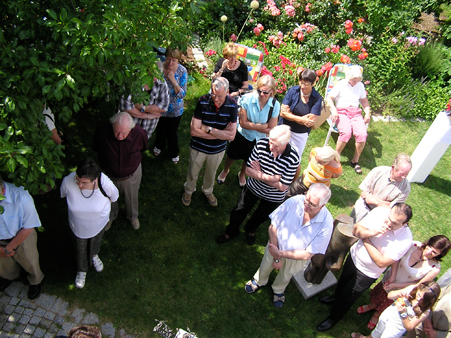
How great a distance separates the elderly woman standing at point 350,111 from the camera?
21.7ft

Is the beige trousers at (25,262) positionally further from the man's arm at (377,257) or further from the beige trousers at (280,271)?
the man's arm at (377,257)

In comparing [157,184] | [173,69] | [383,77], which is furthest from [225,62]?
[383,77]

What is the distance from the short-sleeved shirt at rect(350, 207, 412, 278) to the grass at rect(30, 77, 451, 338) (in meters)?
1.10

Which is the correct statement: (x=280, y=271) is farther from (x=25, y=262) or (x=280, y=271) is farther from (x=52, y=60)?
(x=52, y=60)

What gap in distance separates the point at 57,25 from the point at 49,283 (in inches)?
123

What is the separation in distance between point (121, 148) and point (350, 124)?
4.66m

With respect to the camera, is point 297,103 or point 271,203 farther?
point 297,103

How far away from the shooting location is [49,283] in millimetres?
4277

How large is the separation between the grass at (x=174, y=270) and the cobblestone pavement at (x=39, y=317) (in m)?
0.10

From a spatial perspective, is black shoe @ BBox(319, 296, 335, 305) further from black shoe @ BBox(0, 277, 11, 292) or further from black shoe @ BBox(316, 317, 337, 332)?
black shoe @ BBox(0, 277, 11, 292)

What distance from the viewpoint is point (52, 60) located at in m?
2.72

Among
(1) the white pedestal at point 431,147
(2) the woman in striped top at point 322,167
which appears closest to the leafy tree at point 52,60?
(2) the woman in striped top at point 322,167

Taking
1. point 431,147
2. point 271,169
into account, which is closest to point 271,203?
point 271,169

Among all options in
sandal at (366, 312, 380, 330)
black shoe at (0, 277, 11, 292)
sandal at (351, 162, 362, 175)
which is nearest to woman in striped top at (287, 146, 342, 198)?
sandal at (366, 312, 380, 330)
